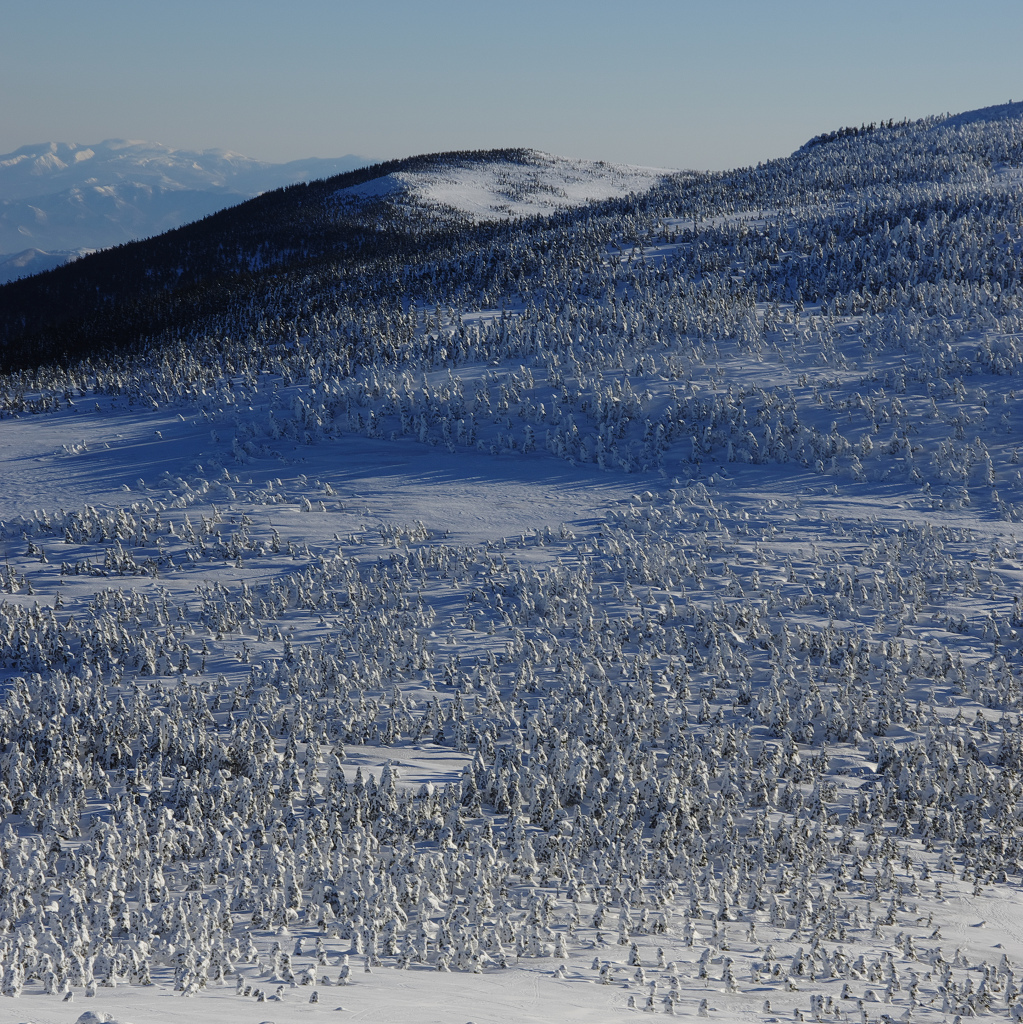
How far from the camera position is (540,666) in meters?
9.91

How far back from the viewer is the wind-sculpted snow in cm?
526

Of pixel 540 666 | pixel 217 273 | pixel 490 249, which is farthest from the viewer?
pixel 217 273

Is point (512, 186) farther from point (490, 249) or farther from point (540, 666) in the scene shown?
point (540, 666)

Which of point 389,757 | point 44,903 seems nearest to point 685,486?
point 389,757

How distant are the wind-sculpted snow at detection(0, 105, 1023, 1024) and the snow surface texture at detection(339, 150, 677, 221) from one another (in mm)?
36775

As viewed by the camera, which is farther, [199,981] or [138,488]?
→ [138,488]

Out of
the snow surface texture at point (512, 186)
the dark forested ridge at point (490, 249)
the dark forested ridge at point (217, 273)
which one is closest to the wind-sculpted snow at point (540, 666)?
the dark forested ridge at point (490, 249)

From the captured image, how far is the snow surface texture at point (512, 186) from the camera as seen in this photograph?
58.7 m

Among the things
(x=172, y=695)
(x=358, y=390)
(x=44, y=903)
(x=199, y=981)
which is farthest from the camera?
(x=358, y=390)

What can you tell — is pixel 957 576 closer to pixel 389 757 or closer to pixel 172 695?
pixel 389 757

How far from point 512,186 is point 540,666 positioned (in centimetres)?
6105

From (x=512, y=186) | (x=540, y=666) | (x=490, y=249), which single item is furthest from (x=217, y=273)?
(x=540, y=666)

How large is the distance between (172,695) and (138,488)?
9341 millimetres

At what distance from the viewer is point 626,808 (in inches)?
271
